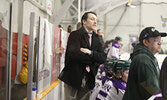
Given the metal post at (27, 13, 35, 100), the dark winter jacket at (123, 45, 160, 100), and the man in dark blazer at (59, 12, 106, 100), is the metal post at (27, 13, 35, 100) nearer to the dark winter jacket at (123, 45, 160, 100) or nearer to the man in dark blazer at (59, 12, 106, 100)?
the man in dark blazer at (59, 12, 106, 100)

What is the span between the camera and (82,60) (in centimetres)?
187

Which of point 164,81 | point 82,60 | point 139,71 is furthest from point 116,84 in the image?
point 164,81

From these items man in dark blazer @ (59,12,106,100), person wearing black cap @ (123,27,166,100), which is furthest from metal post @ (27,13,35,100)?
person wearing black cap @ (123,27,166,100)

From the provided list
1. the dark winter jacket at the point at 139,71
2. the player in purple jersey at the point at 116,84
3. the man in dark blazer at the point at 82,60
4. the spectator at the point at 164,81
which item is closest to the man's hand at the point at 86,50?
the man in dark blazer at the point at 82,60

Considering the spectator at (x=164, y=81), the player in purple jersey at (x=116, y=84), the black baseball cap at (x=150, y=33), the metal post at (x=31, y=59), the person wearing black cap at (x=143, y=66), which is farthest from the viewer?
the metal post at (x=31, y=59)

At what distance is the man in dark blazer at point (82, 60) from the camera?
6.19 ft

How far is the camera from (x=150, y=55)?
1.34 meters

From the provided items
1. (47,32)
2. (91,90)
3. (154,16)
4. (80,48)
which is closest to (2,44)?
(80,48)

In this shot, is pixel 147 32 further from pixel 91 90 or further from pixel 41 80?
pixel 41 80

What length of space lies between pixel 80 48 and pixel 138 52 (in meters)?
0.65

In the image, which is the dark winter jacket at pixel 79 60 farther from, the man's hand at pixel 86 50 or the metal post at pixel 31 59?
the metal post at pixel 31 59

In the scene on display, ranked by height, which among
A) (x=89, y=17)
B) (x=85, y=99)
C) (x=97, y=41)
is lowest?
(x=85, y=99)

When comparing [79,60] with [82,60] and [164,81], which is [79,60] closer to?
[82,60]

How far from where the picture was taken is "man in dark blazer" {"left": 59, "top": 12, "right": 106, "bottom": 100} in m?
1.89
